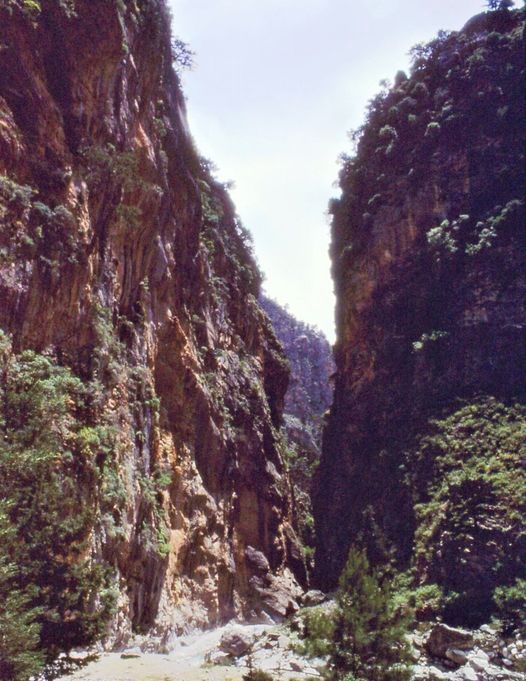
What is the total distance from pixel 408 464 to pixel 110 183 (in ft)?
66.7

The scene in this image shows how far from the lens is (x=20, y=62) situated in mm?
15102

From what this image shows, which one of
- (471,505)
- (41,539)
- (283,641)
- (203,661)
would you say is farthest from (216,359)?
(41,539)

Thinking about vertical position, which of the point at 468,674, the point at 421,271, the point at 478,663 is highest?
the point at 421,271

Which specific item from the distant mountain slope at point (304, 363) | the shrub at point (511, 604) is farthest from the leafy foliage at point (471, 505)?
the distant mountain slope at point (304, 363)

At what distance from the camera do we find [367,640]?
11.0 metres

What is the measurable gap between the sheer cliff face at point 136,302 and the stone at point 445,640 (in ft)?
25.7

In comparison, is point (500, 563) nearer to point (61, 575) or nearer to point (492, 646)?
point (492, 646)

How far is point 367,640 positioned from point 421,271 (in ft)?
92.2

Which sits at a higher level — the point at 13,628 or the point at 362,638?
the point at 13,628

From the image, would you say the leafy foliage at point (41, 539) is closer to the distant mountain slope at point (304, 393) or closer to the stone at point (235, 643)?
the stone at point (235, 643)

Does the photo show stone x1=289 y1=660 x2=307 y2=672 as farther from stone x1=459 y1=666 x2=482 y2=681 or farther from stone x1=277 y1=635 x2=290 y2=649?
stone x1=459 y1=666 x2=482 y2=681

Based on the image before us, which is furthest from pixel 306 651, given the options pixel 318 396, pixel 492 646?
pixel 318 396

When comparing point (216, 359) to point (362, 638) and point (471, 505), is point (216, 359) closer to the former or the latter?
point (471, 505)

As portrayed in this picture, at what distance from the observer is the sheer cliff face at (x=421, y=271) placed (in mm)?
31594
